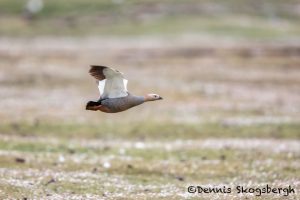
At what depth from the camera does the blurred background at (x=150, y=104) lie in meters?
25.8

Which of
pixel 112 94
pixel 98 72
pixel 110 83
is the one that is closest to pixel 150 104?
pixel 112 94

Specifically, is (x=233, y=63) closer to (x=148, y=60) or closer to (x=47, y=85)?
(x=148, y=60)

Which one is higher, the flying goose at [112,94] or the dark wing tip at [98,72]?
the dark wing tip at [98,72]

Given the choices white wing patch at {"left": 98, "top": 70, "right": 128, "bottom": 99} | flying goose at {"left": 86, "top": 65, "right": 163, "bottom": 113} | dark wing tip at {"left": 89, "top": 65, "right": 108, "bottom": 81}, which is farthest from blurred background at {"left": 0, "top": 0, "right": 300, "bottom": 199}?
dark wing tip at {"left": 89, "top": 65, "right": 108, "bottom": 81}

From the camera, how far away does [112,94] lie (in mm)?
22906

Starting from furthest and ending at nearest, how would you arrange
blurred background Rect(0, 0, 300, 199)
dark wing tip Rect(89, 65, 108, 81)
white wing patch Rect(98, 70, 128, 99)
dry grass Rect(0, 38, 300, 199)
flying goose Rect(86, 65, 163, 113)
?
blurred background Rect(0, 0, 300, 199), dry grass Rect(0, 38, 300, 199), white wing patch Rect(98, 70, 128, 99), flying goose Rect(86, 65, 163, 113), dark wing tip Rect(89, 65, 108, 81)

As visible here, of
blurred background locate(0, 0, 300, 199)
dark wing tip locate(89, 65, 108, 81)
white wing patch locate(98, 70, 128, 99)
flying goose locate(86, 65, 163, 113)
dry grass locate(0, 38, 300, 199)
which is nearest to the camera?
dark wing tip locate(89, 65, 108, 81)

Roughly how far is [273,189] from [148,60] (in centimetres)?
4642

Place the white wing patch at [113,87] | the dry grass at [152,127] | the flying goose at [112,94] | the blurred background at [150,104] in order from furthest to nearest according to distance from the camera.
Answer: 1. the blurred background at [150,104]
2. the dry grass at [152,127]
3. the white wing patch at [113,87]
4. the flying goose at [112,94]

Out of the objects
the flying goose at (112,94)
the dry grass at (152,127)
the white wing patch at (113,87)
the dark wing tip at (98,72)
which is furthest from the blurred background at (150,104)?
the dark wing tip at (98,72)

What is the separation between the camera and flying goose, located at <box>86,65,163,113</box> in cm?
2242

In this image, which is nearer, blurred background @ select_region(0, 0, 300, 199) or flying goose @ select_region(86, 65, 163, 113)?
flying goose @ select_region(86, 65, 163, 113)

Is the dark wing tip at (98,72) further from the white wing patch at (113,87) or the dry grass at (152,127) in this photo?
Result: the dry grass at (152,127)

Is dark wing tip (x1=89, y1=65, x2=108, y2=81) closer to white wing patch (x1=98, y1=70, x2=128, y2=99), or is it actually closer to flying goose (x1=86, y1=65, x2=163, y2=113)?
flying goose (x1=86, y1=65, x2=163, y2=113)
